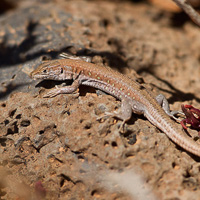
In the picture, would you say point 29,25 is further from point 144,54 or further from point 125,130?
point 125,130

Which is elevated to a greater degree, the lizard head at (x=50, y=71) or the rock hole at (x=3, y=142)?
the lizard head at (x=50, y=71)

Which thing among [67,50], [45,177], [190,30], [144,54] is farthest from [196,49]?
[45,177]

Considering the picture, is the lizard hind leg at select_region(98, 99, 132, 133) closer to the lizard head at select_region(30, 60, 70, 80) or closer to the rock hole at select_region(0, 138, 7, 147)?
the lizard head at select_region(30, 60, 70, 80)

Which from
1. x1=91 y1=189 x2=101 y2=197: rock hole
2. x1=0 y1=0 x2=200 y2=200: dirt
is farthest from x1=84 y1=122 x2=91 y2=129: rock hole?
x1=91 y1=189 x2=101 y2=197: rock hole

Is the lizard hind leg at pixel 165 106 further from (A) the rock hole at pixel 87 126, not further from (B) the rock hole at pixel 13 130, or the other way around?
(B) the rock hole at pixel 13 130

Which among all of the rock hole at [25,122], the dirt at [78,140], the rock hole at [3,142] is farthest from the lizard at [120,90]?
the rock hole at [3,142]

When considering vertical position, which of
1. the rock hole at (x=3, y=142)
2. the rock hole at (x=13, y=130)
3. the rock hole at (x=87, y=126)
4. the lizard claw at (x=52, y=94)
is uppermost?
the rock hole at (x=87, y=126)

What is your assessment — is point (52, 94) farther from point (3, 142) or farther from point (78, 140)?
point (3, 142)

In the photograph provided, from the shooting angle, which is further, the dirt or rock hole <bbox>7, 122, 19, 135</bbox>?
rock hole <bbox>7, 122, 19, 135</bbox>

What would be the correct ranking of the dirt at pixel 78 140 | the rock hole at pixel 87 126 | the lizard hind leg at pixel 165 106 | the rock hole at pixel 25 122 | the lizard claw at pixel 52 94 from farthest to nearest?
the lizard hind leg at pixel 165 106
the lizard claw at pixel 52 94
the rock hole at pixel 25 122
the rock hole at pixel 87 126
the dirt at pixel 78 140
